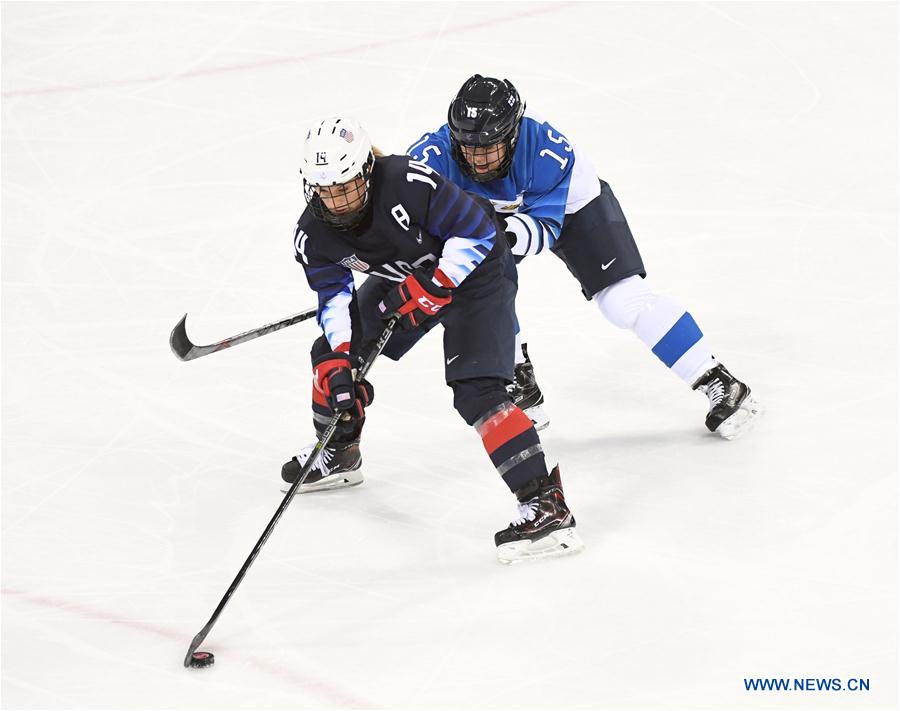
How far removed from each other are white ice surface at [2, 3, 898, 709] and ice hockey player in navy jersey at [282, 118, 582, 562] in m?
0.23

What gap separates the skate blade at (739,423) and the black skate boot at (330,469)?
43.7 inches

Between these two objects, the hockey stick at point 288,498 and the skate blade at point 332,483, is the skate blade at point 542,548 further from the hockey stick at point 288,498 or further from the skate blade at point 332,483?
the skate blade at point 332,483

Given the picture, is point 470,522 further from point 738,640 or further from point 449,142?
point 449,142

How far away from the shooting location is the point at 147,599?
316cm

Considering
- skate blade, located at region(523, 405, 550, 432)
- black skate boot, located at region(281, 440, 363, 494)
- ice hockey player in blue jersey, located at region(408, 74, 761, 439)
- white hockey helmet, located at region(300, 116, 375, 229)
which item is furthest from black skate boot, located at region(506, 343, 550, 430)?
white hockey helmet, located at region(300, 116, 375, 229)

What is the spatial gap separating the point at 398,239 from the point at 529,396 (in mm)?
938

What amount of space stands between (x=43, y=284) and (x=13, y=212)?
0.70 meters

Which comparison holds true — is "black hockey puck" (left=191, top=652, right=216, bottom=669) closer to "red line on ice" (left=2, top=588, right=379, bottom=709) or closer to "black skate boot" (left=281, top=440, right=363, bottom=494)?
"red line on ice" (left=2, top=588, right=379, bottom=709)

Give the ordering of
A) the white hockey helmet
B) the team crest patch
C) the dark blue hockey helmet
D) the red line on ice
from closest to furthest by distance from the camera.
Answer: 1. the red line on ice
2. the white hockey helmet
3. the team crest patch
4. the dark blue hockey helmet

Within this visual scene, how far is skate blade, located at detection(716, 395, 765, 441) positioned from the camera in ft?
12.3

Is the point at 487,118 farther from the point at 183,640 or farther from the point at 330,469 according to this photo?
the point at 183,640

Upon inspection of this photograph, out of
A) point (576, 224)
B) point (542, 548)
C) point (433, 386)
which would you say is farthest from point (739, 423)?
point (433, 386)

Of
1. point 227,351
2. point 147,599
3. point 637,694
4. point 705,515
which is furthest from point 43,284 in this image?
point 637,694

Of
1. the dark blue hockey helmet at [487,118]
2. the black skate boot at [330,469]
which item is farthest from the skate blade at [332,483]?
the dark blue hockey helmet at [487,118]
